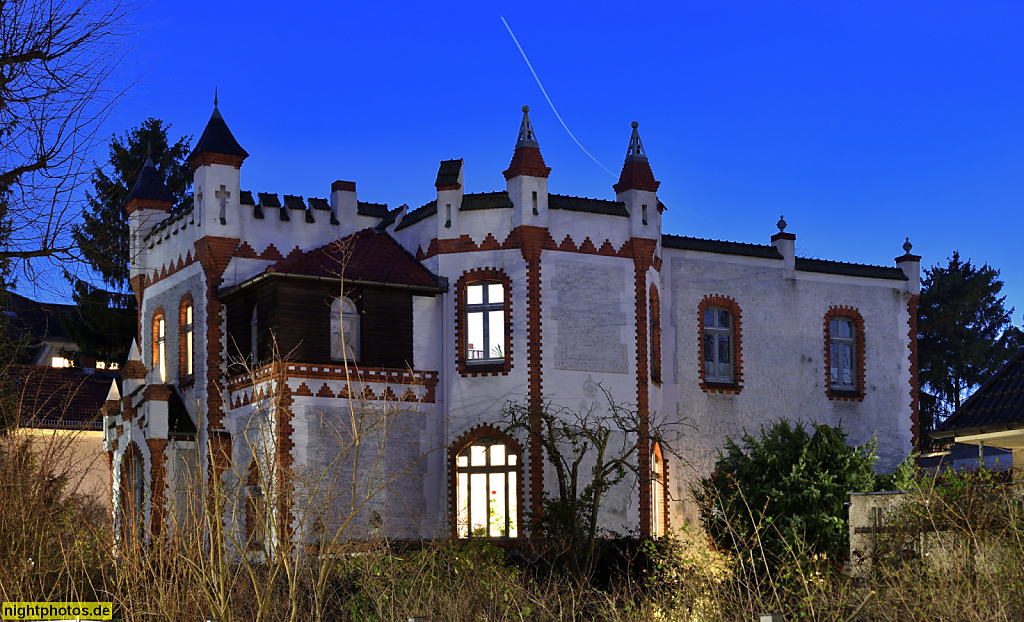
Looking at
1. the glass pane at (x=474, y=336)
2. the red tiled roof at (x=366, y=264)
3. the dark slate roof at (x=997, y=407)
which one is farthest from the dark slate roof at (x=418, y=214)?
the dark slate roof at (x=997, y=407)

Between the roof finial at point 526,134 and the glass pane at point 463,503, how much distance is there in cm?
760

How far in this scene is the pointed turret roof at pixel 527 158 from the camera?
27.9m

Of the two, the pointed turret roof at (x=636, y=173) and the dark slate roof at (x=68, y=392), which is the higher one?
the pointed turret roof at (x=636, y=173)

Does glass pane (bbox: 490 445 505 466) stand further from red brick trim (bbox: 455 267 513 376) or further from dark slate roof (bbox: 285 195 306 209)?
dark slate roof (bbox: 285 195 306 209)

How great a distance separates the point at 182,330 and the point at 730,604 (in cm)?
1956

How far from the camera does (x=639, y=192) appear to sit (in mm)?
28859

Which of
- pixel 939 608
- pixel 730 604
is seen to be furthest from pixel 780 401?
pixel 939 608

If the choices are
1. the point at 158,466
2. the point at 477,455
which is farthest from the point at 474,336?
the point at 158,466

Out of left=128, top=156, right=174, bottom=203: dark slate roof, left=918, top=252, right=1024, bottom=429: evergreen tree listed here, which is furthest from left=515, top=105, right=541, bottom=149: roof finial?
left=918, top=252, right=1024, bottom=429: evergreen tree

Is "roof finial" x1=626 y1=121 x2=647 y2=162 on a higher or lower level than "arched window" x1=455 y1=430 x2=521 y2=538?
higher

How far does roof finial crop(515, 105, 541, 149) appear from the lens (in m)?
28.2

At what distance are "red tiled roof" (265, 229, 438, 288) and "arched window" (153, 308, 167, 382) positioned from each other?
196 inches

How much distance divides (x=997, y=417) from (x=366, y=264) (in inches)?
635

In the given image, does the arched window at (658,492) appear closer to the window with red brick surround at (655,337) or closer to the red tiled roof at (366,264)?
the window with red brick surround at (655,337)
